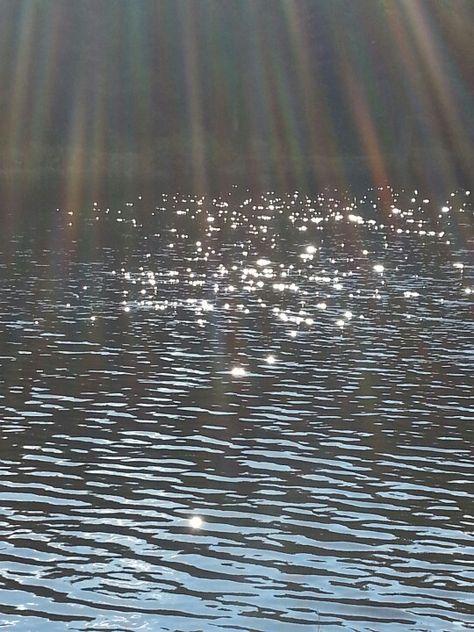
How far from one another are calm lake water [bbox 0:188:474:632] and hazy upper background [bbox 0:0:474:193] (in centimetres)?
8648

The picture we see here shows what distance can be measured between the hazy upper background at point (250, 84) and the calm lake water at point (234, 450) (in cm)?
8648

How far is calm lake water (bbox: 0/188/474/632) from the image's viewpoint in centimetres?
1900

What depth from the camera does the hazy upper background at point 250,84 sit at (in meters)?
147

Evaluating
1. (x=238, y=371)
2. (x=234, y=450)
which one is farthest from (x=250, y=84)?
(x=234, y=450)

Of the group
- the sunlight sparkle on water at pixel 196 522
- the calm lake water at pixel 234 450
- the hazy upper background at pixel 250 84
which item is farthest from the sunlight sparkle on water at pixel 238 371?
the hazy upper background at pixel 250 84

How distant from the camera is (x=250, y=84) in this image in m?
156

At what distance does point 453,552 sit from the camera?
2112 cm

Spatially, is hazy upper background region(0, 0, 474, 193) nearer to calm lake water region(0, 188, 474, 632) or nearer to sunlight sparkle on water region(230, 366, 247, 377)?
calm lake water region(0, 188, 474, 632)

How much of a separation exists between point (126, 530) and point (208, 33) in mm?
138549

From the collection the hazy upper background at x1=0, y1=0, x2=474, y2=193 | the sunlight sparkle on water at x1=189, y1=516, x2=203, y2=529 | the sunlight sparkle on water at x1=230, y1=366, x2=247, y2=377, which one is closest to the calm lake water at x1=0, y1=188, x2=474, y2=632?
the sunlight sparkle on water at x1=189, y1=516, x2=203, y2=529

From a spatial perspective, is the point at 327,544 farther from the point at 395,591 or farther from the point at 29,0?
the point at 29,0

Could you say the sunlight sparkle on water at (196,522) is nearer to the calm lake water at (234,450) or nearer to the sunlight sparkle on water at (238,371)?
the calm lake water at (234,450)

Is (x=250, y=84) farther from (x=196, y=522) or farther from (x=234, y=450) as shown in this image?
(x=196, y=522)

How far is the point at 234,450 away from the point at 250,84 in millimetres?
131510
